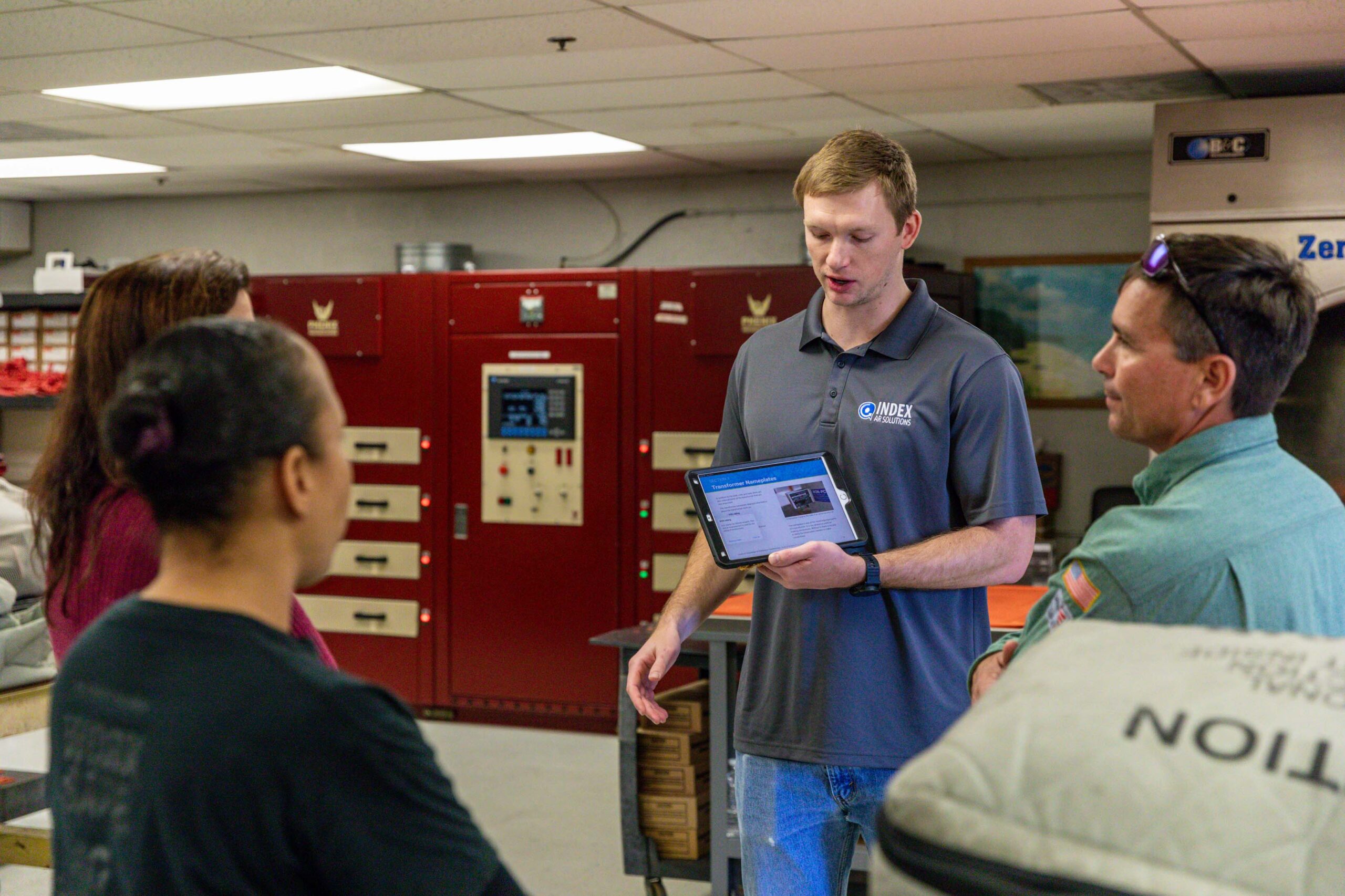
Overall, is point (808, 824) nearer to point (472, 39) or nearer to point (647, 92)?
point (472, 39)

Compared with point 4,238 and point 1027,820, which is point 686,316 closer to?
point 4,238

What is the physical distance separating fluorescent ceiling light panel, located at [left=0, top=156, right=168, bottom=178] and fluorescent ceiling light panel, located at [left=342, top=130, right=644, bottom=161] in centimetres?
129

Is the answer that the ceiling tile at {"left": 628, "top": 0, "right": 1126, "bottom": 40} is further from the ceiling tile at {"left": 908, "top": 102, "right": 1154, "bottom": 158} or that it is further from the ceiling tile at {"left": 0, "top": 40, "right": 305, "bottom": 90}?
the ceiling tile at {"left": 908, "top": 102, "right": 1154, "bottom": 158}

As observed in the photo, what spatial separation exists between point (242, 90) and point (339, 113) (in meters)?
0.46

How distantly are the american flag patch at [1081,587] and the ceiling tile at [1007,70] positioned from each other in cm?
323

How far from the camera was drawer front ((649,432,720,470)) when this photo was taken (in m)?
6.00

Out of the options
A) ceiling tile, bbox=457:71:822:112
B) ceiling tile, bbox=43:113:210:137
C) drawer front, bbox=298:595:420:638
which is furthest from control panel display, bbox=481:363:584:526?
ceiling tile, bbox=43:113:210:137

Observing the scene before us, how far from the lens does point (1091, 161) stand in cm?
640

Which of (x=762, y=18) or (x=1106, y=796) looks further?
(x=762, y=18)

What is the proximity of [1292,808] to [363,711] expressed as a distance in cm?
60

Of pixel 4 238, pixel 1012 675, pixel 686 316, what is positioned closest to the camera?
pixel 1012 675

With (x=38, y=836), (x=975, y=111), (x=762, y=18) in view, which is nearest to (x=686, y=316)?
(x=975, y=111)

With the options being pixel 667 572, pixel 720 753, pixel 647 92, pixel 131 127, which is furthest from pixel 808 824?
pixel 131 127

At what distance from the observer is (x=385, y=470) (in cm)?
650
